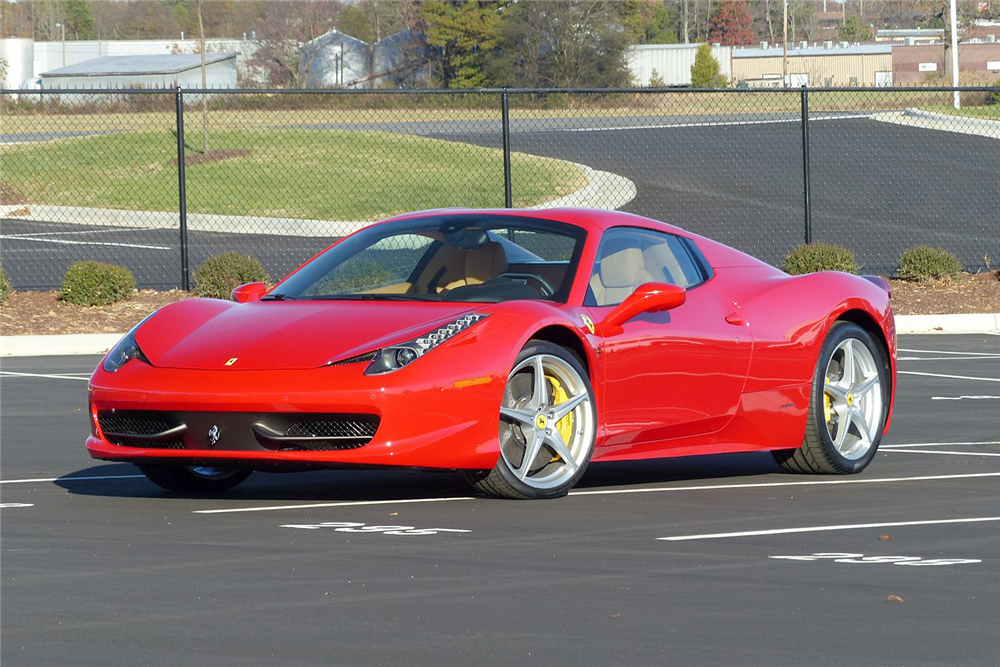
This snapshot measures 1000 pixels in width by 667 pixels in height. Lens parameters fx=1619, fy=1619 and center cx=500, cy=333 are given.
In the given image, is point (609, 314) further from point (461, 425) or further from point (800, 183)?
point (800, 183)

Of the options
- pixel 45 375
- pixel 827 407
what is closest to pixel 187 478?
pixel 827 407

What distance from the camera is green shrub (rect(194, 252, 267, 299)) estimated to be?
17.5 m

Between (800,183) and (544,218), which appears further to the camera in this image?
(800,183)

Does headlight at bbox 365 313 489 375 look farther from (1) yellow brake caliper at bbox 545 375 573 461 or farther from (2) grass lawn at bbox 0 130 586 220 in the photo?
(2) grass lawn at bbox 0 130 586 220

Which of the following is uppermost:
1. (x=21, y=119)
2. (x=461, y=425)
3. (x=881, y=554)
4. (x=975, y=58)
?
(x=975, y=58)

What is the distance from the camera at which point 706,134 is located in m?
46.7

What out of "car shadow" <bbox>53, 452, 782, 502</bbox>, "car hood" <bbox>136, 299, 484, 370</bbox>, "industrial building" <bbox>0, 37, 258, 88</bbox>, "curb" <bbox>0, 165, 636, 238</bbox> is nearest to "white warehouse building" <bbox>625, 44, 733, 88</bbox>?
"industrial building" <bbox>0, 37, 258, 88</bbox>

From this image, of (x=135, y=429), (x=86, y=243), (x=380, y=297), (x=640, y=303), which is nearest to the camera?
(x=135, y=429)

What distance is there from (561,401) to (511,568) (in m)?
1.76

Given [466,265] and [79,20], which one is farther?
[79,20]

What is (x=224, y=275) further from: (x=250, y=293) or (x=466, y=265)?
(x=466, y=265)

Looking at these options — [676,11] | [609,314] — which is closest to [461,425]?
[609,314]

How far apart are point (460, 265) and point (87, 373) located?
22.1 ft

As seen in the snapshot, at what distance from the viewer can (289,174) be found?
35031 millimetres
